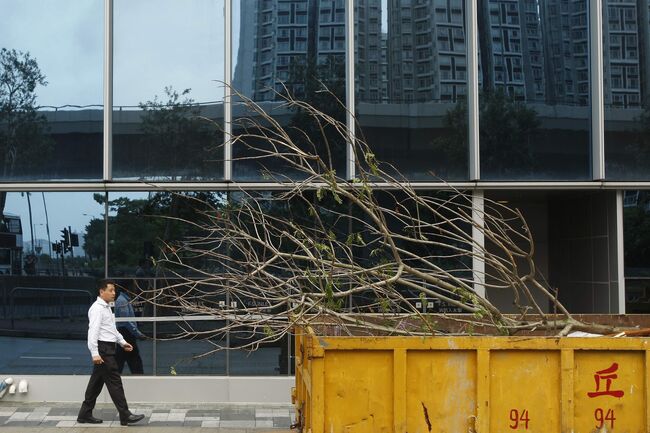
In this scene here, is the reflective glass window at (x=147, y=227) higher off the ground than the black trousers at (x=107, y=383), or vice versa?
the reflective glass window at (x=147, y=227)

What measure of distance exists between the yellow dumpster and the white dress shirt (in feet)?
17.3

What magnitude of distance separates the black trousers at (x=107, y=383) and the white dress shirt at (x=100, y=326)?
9cm

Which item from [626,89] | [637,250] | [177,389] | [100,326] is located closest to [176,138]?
[100,326]

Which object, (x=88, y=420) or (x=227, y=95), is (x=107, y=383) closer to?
(x=88, y=420)

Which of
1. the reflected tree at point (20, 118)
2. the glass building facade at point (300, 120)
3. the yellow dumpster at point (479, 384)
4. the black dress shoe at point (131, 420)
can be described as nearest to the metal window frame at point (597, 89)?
the glass building facade at point (300, 120)

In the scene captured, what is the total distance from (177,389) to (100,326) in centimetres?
185

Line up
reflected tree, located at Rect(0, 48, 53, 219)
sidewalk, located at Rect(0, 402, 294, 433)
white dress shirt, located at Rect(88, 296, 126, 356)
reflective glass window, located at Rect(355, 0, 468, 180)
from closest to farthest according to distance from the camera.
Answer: sidewalk, located at Rect(0, 402, 294, 433)
white dress shirt, located at Rect(88, 296, 126, 356)
reflective glass window, located at Rect(355, 0, 468, 180)
reflected tree, located at Rect(0, 48, 53, 219)

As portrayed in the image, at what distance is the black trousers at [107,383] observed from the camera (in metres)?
10.9

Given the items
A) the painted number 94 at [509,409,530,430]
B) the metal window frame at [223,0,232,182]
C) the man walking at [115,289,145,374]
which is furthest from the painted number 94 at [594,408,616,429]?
the man walking at [115,289,145,374]

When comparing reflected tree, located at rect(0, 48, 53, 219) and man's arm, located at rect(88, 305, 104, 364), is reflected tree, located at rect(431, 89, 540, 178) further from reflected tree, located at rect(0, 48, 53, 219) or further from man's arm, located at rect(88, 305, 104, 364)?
reflected tree, located at rect(0, 48, 53, 219)

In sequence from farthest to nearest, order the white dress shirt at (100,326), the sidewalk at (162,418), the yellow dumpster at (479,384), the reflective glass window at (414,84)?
1. the reflective glass window at (414,84)
2. the white dress shirt at (100,326)
3. the sidewalk at (162,418)
4. the yellow dumpster at (479,384)

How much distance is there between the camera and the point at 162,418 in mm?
11594

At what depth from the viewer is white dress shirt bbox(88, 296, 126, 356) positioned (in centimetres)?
1109

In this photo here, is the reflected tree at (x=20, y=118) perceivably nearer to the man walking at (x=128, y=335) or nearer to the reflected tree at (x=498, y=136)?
the man walking at (x=128, y=335)
